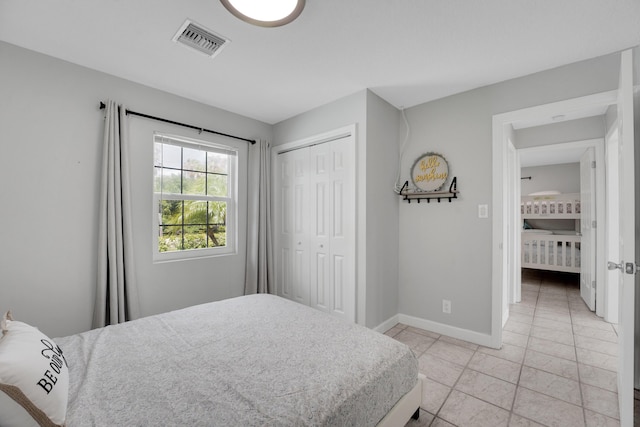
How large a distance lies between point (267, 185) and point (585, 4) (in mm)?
3037

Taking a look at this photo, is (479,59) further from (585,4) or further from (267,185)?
(267,185)

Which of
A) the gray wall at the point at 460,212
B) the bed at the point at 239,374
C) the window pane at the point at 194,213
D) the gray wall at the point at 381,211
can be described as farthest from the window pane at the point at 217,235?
the gray wall at the point at 460,212

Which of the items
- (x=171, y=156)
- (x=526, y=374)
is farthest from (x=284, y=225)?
(x=526, y=374)

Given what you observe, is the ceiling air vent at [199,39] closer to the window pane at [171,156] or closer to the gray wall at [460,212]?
the window pane at [171,156]

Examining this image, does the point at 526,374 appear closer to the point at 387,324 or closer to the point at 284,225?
the point at 387,324

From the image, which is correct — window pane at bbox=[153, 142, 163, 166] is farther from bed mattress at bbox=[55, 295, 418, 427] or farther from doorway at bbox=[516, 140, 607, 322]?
doorway at bbox=[516, 140, 607, 322]

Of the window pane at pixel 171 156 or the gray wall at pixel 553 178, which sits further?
the gray wall at pixel 553 178

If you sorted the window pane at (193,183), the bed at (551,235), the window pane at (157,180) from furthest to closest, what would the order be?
the bed at (551,235)
the window pane at (193,183)
the window pane at (157,180)

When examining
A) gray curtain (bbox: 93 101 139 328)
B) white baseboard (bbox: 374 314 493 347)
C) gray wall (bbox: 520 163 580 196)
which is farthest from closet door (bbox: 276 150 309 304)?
gray wall (bbox: 520 163 580 196)

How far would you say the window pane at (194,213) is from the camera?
2.97m

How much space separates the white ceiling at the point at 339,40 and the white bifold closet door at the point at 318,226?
0.80 m

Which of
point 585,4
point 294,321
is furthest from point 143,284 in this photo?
point 585,4

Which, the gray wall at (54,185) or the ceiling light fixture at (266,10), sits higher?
the ceiling light fixture at (266,10)

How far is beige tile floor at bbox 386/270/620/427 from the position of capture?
168cm
